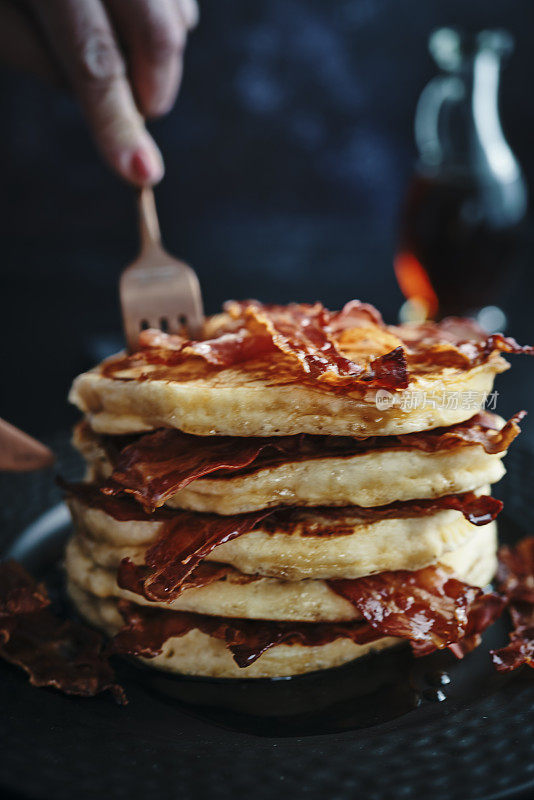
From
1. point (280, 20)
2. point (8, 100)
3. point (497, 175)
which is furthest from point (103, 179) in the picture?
point (497, 175)

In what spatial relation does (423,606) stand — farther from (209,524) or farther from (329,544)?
(209,524)

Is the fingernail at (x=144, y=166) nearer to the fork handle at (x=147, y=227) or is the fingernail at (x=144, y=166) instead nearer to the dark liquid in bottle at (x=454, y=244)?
the fork handle at (x=147, y=227)

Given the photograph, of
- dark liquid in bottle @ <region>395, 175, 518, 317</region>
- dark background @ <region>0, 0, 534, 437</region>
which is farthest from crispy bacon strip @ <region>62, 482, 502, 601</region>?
Result: dark background @ <region>0, 0, 534, 437</region>

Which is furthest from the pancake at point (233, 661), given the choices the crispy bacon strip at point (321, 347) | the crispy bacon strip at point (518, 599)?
the crispy bacon strip at point (321, 347)

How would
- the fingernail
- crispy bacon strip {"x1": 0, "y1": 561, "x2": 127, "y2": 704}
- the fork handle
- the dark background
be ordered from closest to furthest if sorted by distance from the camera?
crispy bacon strip {"x1": 0, "y1": 561, "x2": 127, "y2": 704}
the fork handle
the fingernail
the dark background

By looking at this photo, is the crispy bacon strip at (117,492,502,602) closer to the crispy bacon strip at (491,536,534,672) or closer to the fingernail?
the crispy bacon strip at (491,536,534,672)

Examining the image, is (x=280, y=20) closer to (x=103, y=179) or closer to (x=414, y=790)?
(x=103, y=179)
